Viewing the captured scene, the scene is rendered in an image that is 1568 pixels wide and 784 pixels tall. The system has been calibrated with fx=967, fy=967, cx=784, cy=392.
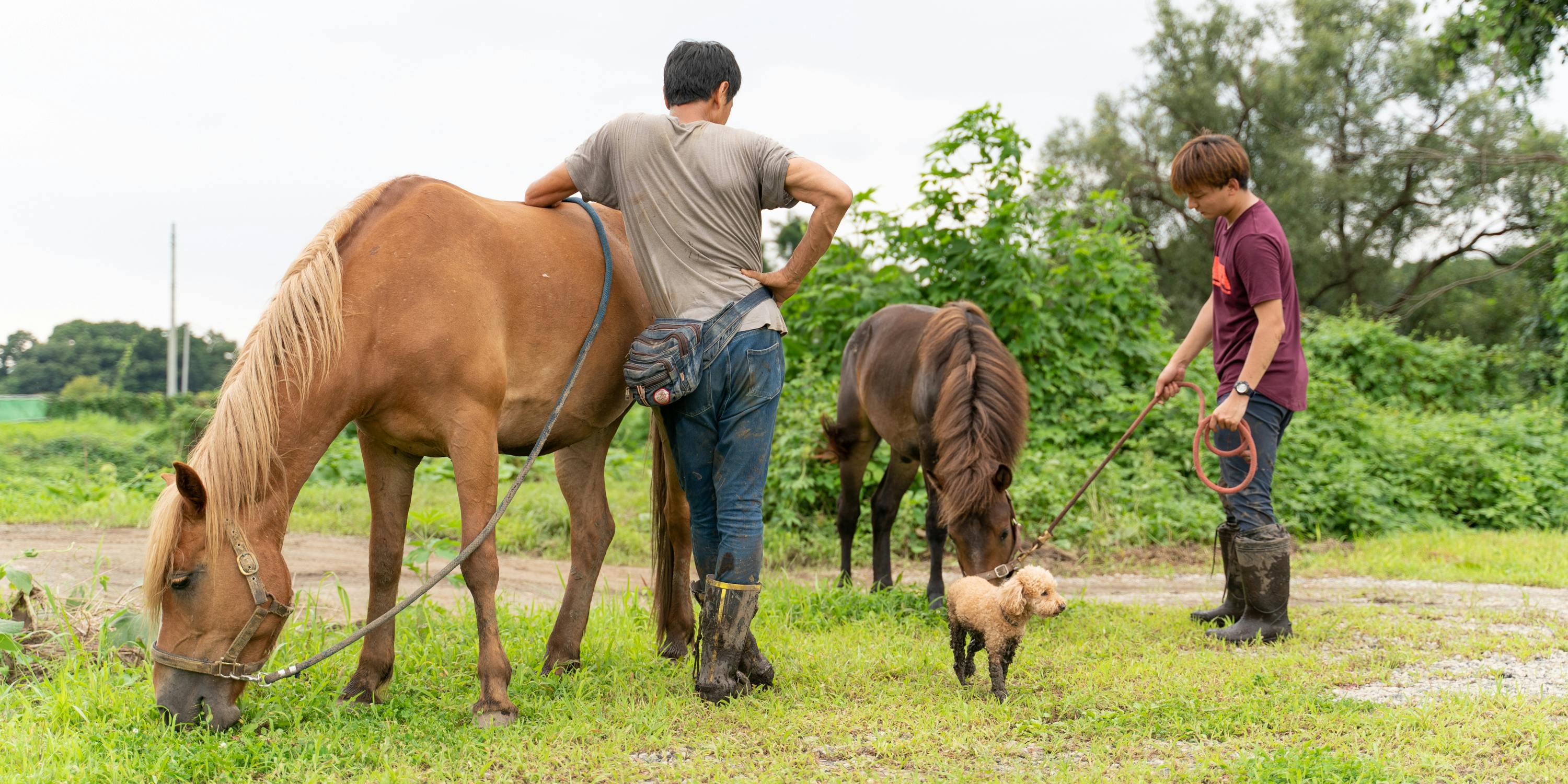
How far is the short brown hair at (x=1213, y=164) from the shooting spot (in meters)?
4.21

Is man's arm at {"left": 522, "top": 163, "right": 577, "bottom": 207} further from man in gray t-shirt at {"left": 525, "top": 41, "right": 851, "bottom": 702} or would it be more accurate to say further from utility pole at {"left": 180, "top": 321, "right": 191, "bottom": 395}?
utility pole at {"left": 180, "top": 321, "right": 191, "bottom": 395}

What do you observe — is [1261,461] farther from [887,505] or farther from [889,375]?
[887,505]

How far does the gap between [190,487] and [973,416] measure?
2.98m

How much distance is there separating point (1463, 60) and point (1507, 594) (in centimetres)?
2005

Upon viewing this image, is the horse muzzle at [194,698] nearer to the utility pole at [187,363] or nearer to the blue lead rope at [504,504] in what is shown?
the blue lead rope at [504,504]

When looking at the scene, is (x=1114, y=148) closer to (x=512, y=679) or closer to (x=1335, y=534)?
(x=1335, y=534)

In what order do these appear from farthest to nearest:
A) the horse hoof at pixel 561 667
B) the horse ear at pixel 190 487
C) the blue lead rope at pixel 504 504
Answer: the horse hoof at pixel 561 667
the blue lead rope at pixel 504 504
the horse ear at pixel 190 487

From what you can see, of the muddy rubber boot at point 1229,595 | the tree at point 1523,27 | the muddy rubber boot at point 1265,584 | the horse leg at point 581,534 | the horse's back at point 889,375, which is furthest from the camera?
the tree at point 1523,27

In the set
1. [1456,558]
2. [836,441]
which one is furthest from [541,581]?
[1456,558]

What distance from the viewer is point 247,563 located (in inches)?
111

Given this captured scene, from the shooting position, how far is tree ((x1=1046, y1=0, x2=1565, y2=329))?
69.8 feet

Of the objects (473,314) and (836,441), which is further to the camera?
(836,441)

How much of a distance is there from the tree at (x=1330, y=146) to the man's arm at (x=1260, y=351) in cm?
1790

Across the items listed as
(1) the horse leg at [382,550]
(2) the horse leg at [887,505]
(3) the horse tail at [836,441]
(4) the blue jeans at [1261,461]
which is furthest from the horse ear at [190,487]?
(4) the blue jeans at [1261,461]
